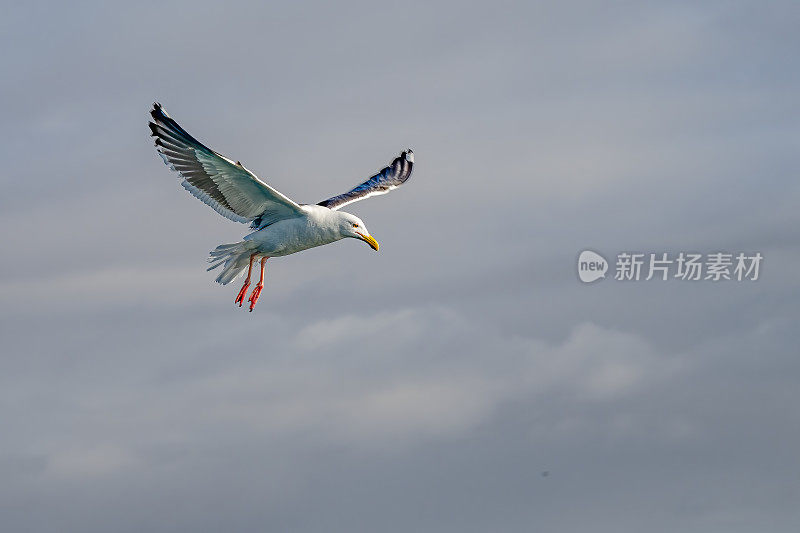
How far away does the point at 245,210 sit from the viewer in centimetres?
3916

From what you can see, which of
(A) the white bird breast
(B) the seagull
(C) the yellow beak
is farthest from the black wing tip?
(C) the yellow beak

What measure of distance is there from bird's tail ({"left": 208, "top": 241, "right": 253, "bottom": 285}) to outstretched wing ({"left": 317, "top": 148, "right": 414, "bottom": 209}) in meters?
5.41

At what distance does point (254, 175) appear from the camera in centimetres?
3700

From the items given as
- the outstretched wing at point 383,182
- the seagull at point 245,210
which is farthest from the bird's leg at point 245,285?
the outstretched wing at point 383,182

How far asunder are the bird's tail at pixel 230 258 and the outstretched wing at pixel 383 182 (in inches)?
213

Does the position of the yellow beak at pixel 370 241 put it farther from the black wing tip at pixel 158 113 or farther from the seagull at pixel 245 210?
the black wing tip at pixel 158 113

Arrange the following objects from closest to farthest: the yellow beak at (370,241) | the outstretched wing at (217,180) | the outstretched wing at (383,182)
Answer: the outstretched wing at (217,180) < the yellow beak at (370,241) < the outstretched wing at (383,182)

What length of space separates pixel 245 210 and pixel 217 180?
5.43ft

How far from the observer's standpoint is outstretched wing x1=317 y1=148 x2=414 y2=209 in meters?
45.1

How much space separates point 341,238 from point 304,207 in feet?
5.74

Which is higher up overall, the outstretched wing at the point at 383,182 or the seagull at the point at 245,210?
the outstretched wing at the point at 383,182

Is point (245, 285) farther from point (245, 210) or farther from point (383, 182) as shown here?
point (383, 182)

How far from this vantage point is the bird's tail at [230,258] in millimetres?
39094

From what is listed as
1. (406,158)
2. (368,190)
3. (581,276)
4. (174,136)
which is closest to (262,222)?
(174,136)
